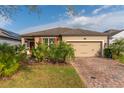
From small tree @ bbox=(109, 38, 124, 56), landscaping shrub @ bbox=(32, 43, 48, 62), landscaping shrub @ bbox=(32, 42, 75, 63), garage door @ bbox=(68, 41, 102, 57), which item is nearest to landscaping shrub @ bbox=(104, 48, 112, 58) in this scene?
small tree @ bbox=(109, 38, 124, 56)

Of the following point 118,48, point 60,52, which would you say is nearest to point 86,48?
point 118,48

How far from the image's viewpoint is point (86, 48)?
24703 mm

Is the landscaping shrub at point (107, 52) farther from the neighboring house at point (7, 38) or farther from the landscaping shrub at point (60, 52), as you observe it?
the neighboring house at point (7, 38)

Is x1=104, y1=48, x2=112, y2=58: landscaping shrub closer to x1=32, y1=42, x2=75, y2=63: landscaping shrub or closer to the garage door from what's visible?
the garage door

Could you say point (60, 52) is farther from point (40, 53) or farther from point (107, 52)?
point (107, 52)

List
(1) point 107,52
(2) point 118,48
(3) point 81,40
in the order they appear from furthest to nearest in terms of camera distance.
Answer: (3) point 81,40 → (1) point 107,52 → (2) point 118,48

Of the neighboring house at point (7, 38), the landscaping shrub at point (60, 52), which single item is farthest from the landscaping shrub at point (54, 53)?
the neighboring house at point (7, 38)

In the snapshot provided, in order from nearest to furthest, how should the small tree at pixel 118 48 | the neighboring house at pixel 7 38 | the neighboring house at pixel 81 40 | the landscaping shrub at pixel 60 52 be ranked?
the landscaping shrub at pixel 60 52 < the small tree at pixel 118 48 < the neighboring house at pixel 81 40 < the neighboring house at pixel 7 38

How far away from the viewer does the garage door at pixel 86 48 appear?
24.6 metres

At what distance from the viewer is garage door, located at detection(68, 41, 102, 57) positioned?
24641 mm
